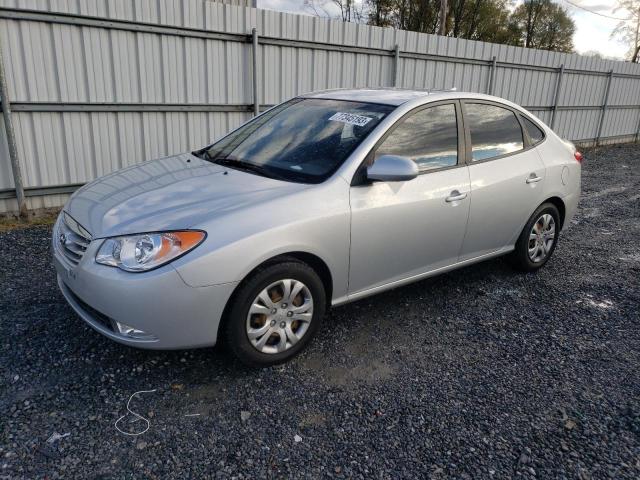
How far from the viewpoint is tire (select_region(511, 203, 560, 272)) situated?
460 cm

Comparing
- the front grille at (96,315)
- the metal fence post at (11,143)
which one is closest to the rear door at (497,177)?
the front grille at (96,315)

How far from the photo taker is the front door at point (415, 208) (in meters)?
3.30

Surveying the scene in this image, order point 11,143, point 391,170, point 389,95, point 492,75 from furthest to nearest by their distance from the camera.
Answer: point 492,75
point 11,143
point 389,95
point 391,170

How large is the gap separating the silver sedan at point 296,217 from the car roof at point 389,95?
2cm

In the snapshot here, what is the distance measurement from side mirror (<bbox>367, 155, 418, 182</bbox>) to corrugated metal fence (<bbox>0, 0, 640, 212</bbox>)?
4471mm

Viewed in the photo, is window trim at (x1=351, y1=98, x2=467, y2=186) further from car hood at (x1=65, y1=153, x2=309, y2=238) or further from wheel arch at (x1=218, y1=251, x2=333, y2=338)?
wheel arch at (x1=218, y1=251, x2=333, y2=338)

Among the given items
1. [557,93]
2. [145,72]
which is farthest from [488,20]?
[145,72]

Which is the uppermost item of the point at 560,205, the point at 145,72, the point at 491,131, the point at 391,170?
the point at 145,72

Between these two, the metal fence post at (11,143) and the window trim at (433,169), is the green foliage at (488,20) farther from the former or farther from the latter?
the window trim at (433,169)

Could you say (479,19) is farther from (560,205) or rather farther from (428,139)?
(428,139)

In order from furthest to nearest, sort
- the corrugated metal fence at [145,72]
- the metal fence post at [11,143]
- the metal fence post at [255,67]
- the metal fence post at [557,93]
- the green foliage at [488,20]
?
the green foliage at [488,20], the metal fence post at [557,93], the metal fence post at [255,67], the corrugated metal fence at [145,72], the metal fence post at [11,143]

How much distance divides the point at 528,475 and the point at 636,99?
1782 cm

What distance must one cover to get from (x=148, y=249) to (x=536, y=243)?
359 cm

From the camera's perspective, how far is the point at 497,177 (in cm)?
409
